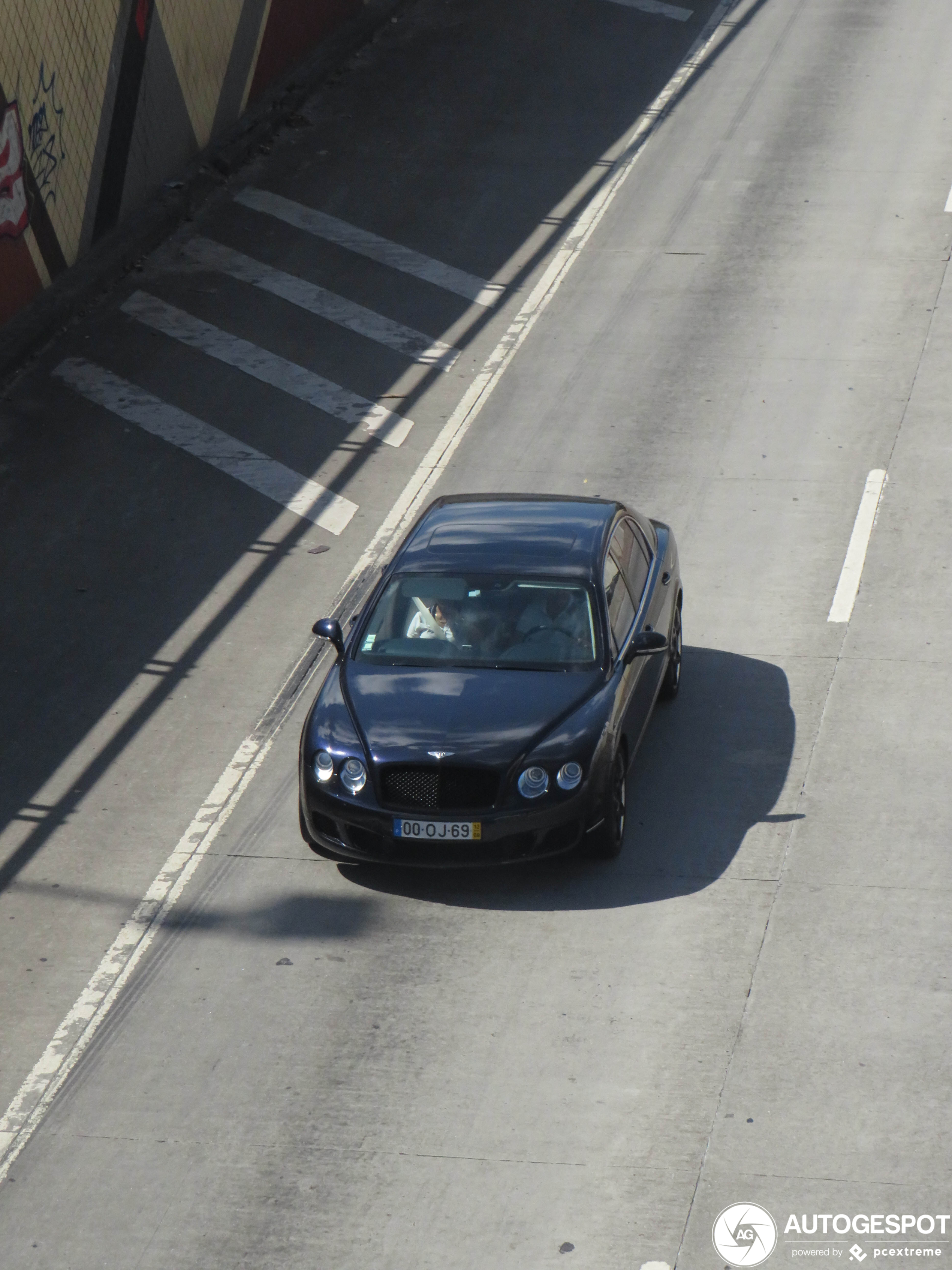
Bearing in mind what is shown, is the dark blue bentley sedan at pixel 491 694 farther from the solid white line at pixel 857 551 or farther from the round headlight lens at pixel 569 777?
the solid white line at pixel 857 551

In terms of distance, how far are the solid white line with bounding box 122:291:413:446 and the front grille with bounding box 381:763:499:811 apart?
7132mm

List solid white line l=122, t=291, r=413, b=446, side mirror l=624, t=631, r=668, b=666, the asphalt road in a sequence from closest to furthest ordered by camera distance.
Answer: the asphalt road, side mirror l=624, t=631, r=668, b=666, solid white line l=122, t=291, r=413, b=446

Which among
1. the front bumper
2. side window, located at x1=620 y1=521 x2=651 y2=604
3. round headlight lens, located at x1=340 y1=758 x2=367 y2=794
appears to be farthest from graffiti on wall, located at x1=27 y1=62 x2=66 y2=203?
the front bumper

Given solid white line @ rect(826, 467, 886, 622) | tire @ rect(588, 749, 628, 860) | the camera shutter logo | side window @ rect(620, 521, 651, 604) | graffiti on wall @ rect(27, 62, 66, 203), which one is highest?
graffiti on wall @ rect(27, 62, 66, 203)

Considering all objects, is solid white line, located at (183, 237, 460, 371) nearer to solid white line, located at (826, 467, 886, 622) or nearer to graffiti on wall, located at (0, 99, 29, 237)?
graffiti on wall, located at (0, 99, 29, 237)

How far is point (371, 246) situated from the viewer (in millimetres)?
20969

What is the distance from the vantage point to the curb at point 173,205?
1872 cm

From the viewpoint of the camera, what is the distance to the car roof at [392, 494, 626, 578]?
1138cm

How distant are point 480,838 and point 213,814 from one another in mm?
2195

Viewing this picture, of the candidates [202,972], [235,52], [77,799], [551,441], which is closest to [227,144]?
[235,52]

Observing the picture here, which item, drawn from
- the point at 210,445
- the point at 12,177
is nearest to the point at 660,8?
the point at 12,177

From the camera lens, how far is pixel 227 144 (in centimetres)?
2309

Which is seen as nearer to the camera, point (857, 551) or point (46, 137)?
point (857, 551)

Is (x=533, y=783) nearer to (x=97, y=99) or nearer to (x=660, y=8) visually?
(x=97, y=99)
